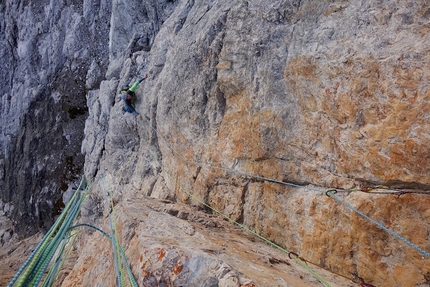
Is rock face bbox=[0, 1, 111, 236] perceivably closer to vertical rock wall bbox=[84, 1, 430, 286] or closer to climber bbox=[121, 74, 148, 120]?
climber bbox=[121, 74, 148, 120]

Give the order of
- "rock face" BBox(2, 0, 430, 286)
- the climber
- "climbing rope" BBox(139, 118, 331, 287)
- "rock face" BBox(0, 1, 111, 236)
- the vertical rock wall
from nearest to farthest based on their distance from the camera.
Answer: "rock face" BBox(2, 0, 430, 286)
the vertical rock wall
"climbing rope" BBox(139, 118, 331, 287)
the climber
"rock face" BBox(0, 1, 111, 236)

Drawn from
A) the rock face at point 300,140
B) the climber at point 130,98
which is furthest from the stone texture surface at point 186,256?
the climber at point 130,98

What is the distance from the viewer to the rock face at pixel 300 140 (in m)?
4.28

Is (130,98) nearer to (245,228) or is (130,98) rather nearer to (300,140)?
(245,228)

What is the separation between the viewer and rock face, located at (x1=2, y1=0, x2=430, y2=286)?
4.28 metres

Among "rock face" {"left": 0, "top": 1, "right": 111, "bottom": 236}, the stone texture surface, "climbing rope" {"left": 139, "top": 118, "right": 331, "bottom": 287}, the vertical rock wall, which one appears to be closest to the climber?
"climbing rope" {"left": 139, "top": 118, "right": 331, "bottom": 287}

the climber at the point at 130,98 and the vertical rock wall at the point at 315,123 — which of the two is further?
the climber at the point at 130,98

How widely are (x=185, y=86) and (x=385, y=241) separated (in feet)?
21.9

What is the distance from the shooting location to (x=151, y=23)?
15.2m

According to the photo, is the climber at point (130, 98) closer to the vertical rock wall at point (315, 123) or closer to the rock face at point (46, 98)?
the vertical rock wall at point (315, 123)

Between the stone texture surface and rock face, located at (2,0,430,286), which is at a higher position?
rock face, located at (2,0,430,286)

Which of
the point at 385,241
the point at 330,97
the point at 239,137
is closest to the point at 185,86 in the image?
the point at 239,137

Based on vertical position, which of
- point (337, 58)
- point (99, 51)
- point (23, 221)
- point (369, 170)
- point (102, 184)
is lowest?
point (23, 221)

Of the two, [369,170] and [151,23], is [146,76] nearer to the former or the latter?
[151,23]
